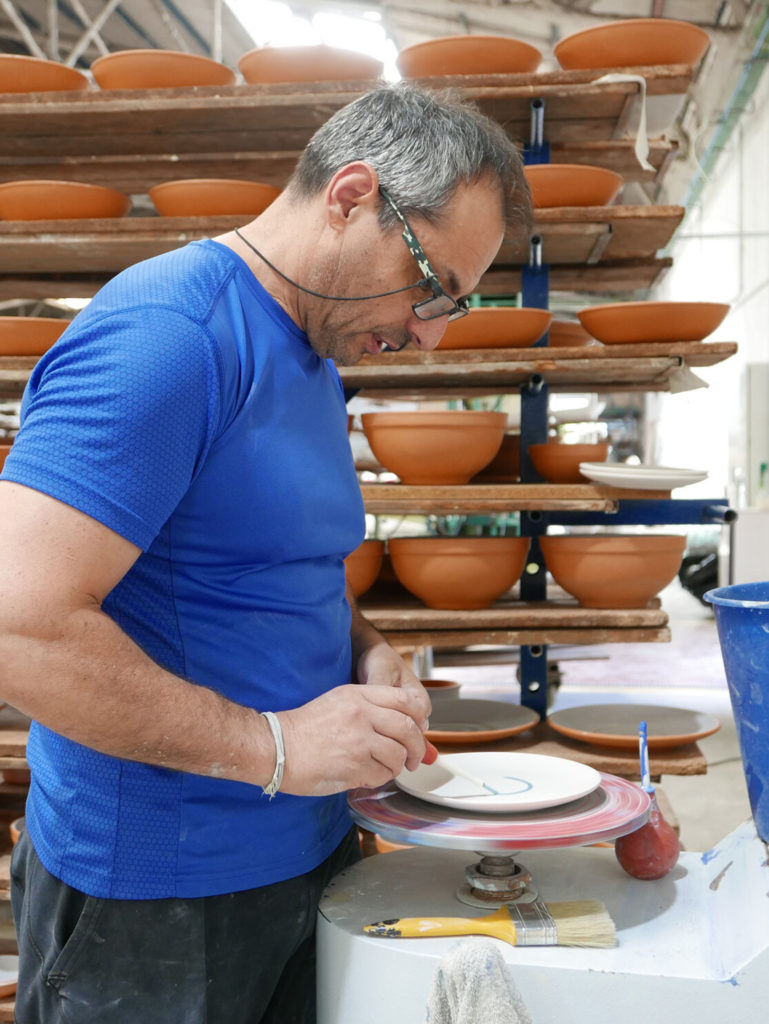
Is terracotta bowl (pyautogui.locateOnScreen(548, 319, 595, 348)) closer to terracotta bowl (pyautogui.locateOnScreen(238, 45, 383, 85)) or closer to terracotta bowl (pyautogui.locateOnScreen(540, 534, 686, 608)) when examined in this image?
terracotta bowl (pyautogui.locateOnScreen(540, 534, 686, 608))

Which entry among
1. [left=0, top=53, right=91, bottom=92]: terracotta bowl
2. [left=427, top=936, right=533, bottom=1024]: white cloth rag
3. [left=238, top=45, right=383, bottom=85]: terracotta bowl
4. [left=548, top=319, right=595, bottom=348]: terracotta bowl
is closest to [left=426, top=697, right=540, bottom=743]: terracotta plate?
[left=548, top=319, right=595, bottom=348]: terracotta bowl

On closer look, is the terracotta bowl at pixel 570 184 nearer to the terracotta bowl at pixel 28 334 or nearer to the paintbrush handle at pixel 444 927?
the terracotta bowl at pixel 28 334

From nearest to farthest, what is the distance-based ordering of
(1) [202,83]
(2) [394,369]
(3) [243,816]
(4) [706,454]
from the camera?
(3) [243,816], (2) [394,369], (1) [202,83], (4) [706,454]

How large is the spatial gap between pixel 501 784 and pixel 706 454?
10.7m

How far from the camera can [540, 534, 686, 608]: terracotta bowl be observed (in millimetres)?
2137

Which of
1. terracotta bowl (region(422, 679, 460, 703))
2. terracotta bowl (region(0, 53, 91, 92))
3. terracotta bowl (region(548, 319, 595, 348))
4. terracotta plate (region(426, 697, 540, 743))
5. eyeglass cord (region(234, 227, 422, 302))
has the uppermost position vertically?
terracotta bowl (region(0, 53, 91, 92))

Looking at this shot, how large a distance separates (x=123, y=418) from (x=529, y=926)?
2.12 ft

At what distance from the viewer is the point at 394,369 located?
7.21 feet

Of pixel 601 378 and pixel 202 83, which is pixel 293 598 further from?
pixel 202 83

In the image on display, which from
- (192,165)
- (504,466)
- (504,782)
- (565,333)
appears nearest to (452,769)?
(504,782)

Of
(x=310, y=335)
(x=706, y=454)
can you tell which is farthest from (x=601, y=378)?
(x=706, y=454)

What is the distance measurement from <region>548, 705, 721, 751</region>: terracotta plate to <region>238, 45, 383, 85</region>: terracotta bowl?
5.29ft

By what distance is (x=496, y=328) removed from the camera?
218 centimetres

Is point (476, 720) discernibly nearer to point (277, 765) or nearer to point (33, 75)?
point (277, 765)
